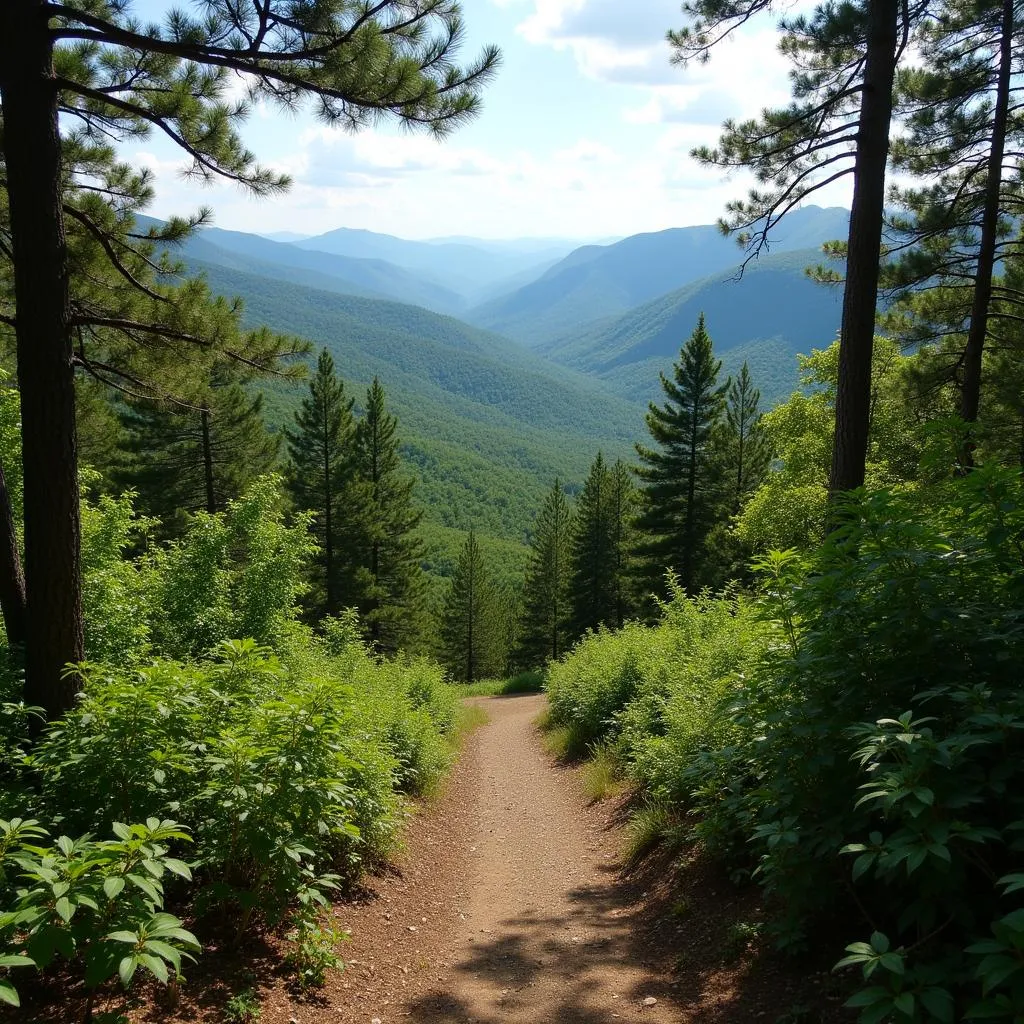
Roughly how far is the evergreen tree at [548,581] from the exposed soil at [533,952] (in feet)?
106

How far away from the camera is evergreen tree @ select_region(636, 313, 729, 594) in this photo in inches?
1015

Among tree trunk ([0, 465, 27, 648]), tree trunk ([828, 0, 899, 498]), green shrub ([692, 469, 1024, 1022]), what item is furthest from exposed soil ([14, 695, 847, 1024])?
tree trunk ([828, 0, 899, 498])

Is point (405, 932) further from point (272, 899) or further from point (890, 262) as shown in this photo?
point (890, 262)

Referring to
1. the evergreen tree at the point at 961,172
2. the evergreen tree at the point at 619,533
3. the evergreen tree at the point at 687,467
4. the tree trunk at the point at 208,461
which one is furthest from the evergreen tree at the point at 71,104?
the evergreen tree at the point at 619,533

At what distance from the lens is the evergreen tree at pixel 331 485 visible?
2480 cm

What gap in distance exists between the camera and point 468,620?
137ft

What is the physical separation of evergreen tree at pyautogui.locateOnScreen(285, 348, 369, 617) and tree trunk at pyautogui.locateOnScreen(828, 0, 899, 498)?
803 inches

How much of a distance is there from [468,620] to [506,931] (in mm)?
36793

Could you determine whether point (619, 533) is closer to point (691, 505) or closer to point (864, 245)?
point (691, 505)

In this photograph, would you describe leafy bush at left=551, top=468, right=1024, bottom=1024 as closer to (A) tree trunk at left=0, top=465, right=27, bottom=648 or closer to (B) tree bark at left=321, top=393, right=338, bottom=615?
(A) tree trunk at left=0, top=465, right=27, bottom=648

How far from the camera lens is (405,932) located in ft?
16.4

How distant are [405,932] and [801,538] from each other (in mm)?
14840

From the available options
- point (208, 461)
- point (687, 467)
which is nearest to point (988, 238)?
point (687, 467)

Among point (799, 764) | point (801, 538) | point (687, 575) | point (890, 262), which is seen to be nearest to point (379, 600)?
point (687, 575)
